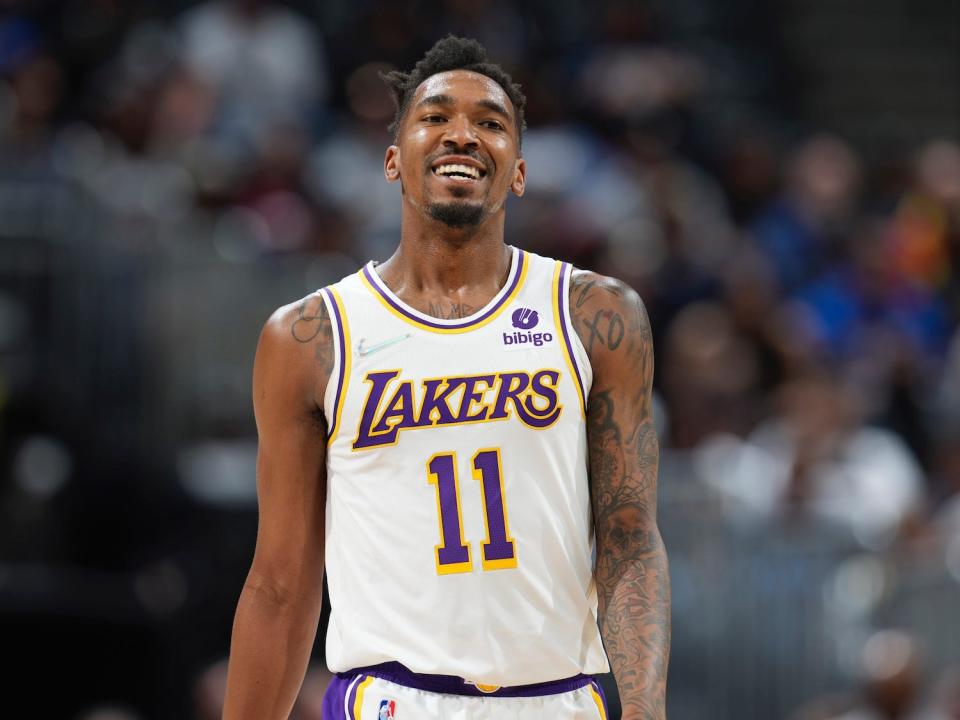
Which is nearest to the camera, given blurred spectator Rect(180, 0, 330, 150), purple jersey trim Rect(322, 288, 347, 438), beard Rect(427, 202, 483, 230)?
purple jersey trim Rect(322, 288, 347, 438)

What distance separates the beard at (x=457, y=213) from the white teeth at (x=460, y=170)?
3.1 inches

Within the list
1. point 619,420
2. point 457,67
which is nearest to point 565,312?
point 619,420

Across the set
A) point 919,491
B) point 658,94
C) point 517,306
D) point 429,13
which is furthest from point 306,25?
point 517,306

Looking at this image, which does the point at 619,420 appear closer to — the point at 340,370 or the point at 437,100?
the point at 340,370

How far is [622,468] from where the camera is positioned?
13.9ft

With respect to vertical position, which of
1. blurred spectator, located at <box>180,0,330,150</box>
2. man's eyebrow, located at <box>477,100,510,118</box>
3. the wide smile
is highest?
blurred spectator, located at <box>180,0,330,150</box>

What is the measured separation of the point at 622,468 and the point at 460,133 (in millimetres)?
983

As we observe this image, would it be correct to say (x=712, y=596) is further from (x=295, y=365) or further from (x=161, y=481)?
(x=295, y=365)

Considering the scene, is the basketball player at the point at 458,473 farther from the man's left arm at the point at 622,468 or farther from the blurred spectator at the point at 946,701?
the blurred spectator at the point at 946,701

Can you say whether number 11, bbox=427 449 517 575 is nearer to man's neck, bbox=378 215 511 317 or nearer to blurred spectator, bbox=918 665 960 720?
man's neck, bbox=378 215 511 317

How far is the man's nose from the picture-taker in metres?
4.29

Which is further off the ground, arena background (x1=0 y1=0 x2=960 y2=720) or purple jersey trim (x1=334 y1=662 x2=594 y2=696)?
arena background (x1=0 y1=0 x2=960 y2=720)

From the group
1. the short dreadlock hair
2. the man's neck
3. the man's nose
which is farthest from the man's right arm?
the short dreadlock hair

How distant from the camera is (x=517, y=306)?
14.2ft
